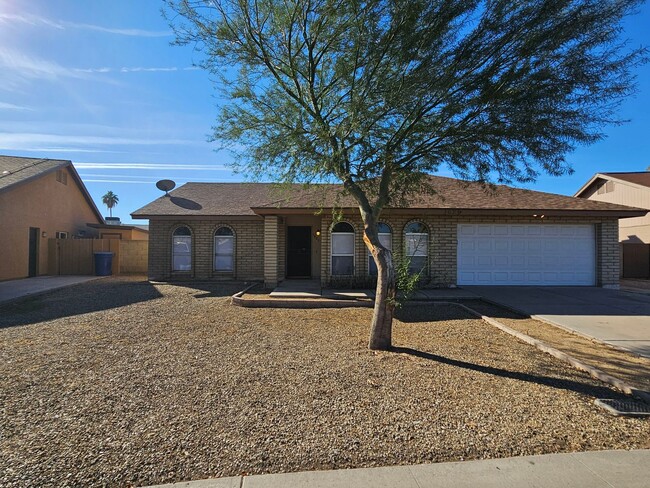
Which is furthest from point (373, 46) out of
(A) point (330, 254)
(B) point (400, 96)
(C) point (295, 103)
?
(A) point (330, 254)

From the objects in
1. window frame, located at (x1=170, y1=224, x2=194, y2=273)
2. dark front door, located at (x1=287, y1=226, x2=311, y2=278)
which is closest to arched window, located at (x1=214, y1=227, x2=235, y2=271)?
window frame, located at (x1=170, y1=224, x2=194, y2=273)

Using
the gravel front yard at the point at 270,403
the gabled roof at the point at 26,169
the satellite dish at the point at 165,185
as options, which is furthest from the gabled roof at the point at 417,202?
the gabled roof at the point at 26,169

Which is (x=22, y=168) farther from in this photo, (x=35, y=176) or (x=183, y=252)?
(x=183, y=252)

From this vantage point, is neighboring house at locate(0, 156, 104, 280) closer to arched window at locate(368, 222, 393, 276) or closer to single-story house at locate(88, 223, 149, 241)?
single-story house at locate(88, 223, 149, 241)

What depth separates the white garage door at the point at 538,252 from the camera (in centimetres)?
1330

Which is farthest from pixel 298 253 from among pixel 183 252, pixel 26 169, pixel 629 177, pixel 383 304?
pixel 629 177

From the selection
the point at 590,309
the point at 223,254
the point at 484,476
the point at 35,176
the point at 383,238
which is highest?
the point at 35,176

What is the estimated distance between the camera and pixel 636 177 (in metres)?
23.6

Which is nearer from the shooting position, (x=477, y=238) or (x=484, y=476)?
(x=484, y=476)

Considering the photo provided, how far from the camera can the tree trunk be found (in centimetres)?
604

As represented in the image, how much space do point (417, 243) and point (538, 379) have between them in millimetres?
8564

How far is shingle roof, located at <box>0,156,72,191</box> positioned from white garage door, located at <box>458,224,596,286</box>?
1916 cm

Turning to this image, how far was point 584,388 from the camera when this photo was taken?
456cm

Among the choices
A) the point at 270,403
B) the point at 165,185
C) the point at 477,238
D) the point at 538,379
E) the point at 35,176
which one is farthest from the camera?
the point at 165,185
